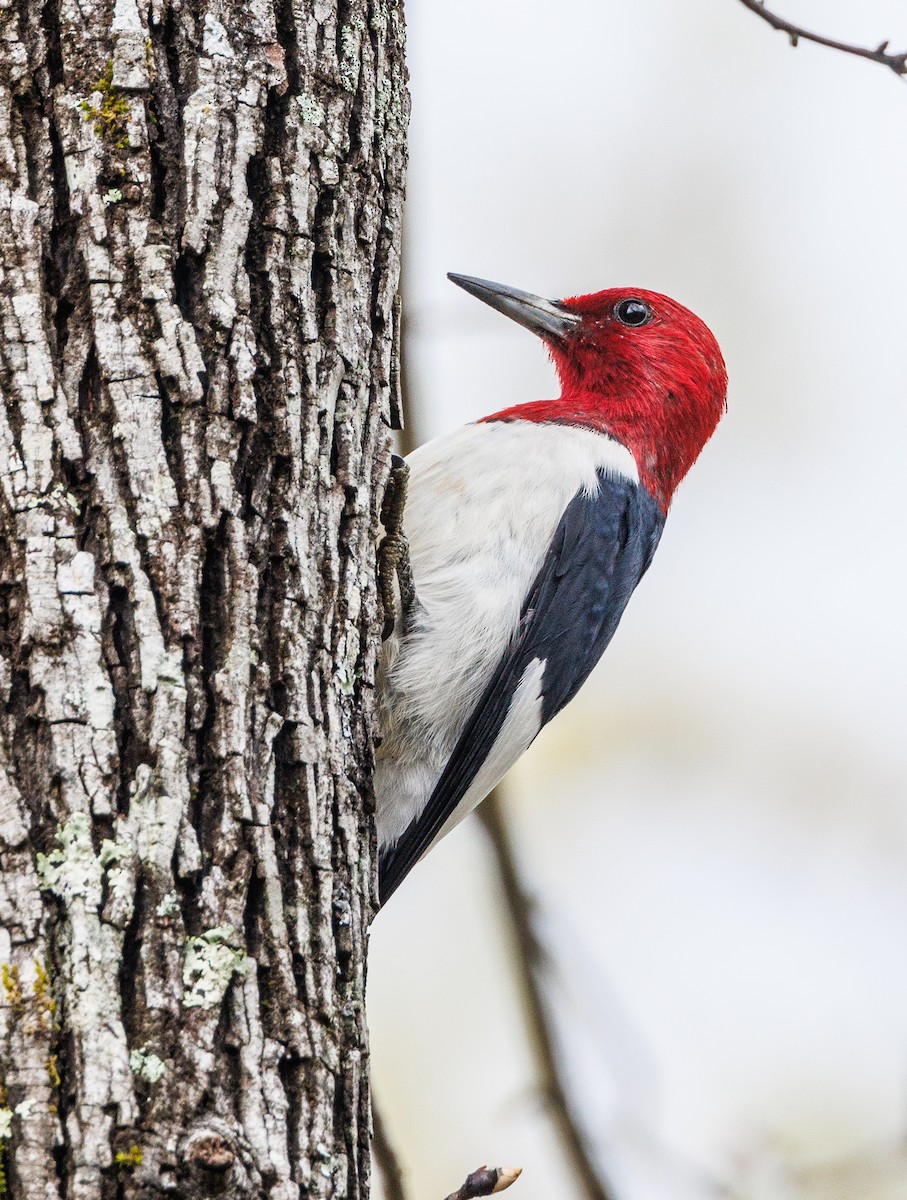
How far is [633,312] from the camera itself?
423 centimetres

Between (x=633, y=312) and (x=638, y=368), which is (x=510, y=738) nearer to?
(x=638, y=368)

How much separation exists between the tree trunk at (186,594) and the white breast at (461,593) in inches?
39.8

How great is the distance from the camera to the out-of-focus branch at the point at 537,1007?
3.13m

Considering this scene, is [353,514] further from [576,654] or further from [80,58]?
[576,654]

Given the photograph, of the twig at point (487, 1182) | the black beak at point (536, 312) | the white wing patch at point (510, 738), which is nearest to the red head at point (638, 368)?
the black beak at point (536, 312)

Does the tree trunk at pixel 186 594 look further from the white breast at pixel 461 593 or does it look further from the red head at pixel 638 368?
the red head at pixel 638 368

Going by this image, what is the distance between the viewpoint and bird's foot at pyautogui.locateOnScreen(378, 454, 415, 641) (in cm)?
247

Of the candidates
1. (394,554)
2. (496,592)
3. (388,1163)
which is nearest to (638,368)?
(496,592)

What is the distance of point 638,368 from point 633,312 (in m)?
0.27

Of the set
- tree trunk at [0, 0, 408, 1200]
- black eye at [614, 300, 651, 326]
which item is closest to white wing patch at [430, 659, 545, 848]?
tree trunk at [0, 0, 408, 1200]

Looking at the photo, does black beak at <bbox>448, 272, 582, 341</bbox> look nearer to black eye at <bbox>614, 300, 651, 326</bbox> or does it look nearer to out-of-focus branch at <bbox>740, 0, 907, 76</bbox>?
black eye at <bbox>614, 300, 651, 326</bbox>

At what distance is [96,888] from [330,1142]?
42 cm

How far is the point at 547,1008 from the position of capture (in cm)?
338

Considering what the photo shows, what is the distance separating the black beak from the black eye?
0.13m
